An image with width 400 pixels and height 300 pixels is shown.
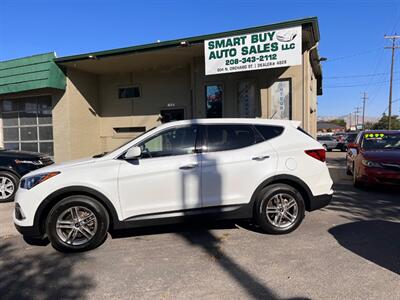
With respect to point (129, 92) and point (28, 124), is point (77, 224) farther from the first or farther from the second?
point (28, 124)

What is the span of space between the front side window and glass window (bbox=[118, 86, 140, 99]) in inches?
116

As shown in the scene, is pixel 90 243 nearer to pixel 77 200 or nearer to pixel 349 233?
pixel 77 200

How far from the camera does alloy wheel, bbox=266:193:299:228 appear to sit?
17.2ft

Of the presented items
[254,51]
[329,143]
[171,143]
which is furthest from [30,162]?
[329,143]

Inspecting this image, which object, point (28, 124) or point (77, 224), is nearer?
point (77, 224)

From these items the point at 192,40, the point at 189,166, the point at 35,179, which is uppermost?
the point at 192,40

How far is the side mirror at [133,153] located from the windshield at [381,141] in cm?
696

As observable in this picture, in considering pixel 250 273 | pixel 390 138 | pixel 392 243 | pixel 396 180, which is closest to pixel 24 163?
pixel 250 273

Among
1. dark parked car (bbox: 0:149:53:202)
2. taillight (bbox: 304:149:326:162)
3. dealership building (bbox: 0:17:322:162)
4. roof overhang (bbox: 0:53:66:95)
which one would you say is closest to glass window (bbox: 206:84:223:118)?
dealership building (bbox: 0:17:322:162)

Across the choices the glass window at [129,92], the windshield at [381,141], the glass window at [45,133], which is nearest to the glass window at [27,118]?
the glass window at [45,133]

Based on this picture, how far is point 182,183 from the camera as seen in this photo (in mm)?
4895

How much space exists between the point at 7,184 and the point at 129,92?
24.6 feet

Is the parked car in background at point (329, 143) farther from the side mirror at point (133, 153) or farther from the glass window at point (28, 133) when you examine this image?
the side mirror at point (133, 153)

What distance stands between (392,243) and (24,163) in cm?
796
